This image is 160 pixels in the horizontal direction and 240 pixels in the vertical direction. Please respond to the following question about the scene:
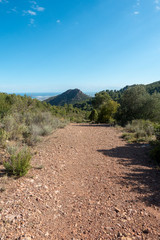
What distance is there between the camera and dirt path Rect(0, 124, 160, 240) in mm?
2256

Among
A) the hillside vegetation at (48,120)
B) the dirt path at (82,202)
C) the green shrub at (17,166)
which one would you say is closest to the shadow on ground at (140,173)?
the dirt path at (82,202)

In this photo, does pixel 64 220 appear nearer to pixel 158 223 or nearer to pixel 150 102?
pixel 158 223

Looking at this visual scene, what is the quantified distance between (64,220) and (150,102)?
1896 centimetres

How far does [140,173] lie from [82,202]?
7.60ft

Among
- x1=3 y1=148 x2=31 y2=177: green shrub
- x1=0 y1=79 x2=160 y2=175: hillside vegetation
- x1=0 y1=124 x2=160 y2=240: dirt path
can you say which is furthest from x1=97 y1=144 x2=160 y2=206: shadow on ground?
x1=3 y1=148 x2=31 y2=177: green shrub

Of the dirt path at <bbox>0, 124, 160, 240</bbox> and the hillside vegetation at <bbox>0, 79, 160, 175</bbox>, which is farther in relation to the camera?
the hillside vegetation at <bbox>0, 79, 160, 175</bbox>

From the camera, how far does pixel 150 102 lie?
18234 mm

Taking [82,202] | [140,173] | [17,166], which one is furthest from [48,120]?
[82,202]

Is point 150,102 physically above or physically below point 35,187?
above

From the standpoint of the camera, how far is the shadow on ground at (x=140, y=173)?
3.26 m

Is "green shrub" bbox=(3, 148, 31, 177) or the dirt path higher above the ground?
"green shrub" bbox=(3, 148, 31, 177)

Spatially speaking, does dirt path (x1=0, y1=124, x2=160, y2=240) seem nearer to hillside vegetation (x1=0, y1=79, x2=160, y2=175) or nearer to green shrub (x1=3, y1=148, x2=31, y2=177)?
green shrub (x1=3, y1=148, x2=31, y2=177)

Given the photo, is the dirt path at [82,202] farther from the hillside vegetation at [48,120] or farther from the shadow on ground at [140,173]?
the hillside vegetation at [48,120]

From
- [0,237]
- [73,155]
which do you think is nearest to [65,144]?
[73,155]
